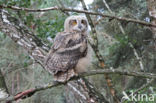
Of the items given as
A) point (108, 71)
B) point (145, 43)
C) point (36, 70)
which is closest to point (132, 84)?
point (145, 43)

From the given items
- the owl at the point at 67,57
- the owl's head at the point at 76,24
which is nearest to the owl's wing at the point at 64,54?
the owl at the point at 67,57

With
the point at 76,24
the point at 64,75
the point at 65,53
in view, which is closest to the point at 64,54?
the point at 65,53

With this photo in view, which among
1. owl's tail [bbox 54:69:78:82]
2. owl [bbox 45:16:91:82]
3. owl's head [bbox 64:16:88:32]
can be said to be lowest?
owl's tail [bbox 54:69:78:82]

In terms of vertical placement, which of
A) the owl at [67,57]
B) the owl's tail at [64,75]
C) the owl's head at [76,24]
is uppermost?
the owl's head at [76,24]

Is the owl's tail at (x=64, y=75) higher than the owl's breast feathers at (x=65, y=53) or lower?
lower

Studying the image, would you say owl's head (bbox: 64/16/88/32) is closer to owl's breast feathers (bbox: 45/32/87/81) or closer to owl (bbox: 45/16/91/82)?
owl (bbox: 45/16/91/82)

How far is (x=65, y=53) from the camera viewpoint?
9.97 ft

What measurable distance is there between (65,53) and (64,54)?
0.9 inches

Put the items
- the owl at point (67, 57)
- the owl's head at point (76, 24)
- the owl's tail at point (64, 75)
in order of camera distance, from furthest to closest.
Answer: the owl's head at point (76, 24) < the owl at point (67, 57) < the owl's tail at point (64, 75)

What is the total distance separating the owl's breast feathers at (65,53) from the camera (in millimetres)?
2893

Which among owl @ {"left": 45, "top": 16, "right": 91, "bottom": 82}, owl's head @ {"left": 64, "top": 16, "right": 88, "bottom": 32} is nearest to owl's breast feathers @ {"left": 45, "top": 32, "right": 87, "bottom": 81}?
owl @ {"left": 45, "top": 16, "right": 91, "bottom": 82}

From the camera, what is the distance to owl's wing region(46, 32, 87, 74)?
2.89 m

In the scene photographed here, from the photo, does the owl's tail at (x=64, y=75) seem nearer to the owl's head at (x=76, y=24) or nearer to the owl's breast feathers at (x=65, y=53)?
the owl's breast feathers at (x=65, y=53)

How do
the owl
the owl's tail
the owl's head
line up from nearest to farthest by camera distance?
the owl's tail < the owl < the owl's head
